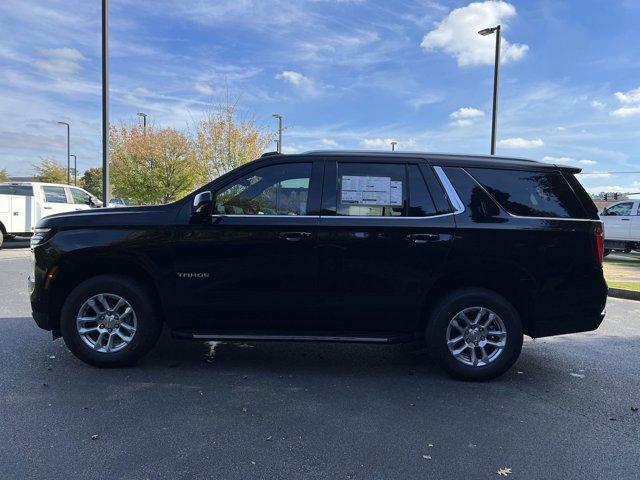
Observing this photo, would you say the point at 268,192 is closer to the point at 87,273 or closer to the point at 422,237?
the point at 422,237

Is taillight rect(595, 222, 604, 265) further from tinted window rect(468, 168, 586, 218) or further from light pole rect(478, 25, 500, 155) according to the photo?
light pole rect(478, 25, 500, 155)

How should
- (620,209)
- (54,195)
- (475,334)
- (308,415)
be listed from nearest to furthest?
(308,415)
(475,334)
(54,195)
(620,209)

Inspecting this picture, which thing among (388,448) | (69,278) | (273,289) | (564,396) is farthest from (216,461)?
(564,396)

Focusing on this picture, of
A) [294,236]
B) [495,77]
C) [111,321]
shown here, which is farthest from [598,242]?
[495,77]

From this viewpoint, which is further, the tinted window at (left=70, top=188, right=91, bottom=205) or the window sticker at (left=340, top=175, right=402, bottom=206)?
the tinted window at (left=70, top=188, right=91, bottom=205)

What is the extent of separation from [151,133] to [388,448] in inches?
821

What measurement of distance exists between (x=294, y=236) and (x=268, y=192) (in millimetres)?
494

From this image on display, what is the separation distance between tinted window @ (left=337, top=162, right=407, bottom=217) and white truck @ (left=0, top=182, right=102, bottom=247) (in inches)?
520

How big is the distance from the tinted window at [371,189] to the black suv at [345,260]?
1cm

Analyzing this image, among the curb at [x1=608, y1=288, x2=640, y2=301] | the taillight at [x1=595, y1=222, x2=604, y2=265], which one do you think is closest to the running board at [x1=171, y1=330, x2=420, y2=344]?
the taillight at [x1=595, y1=222, x2=604, y2=265]

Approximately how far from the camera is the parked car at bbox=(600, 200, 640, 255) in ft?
53.9

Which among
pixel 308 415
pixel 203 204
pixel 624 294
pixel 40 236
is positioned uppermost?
pixel 203 204

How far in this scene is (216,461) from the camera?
10.2 ft

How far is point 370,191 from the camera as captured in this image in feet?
15.1
